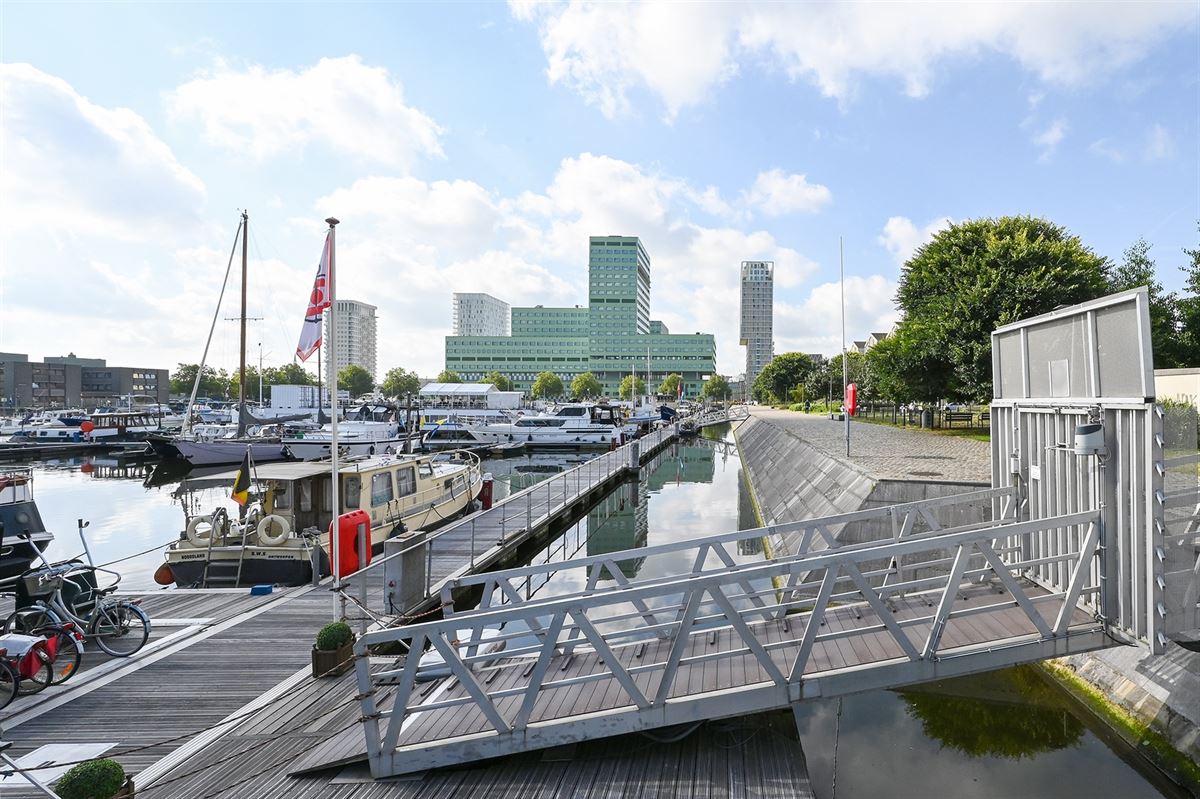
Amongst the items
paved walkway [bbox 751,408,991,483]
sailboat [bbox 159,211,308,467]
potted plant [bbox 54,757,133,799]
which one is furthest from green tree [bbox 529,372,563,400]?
potted plant [bbox 54,757,133,799]

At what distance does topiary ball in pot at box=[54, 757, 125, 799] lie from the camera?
4.53 m

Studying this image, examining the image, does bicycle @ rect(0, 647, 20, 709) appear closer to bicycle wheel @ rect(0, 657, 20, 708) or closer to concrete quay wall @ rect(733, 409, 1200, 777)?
bicycle wheel @ rect(0, 657, 20, 708)

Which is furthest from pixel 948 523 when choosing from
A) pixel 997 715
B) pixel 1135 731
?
pixel 1135 731

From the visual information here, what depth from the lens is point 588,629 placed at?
5.56 meters

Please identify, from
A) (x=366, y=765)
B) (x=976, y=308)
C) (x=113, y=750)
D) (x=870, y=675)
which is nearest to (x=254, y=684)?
(x=113, y=750)

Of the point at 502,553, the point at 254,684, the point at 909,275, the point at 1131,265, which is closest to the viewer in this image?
the point at 254,684

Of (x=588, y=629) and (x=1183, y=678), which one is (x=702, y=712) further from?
(x=1183, y=678)

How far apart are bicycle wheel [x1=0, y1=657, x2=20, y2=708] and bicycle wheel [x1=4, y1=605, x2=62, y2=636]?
3.02 feet

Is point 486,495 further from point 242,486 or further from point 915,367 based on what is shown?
point 915,367

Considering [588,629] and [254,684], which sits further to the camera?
[254,684]

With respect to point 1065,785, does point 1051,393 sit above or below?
above

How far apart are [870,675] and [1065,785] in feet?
12.1

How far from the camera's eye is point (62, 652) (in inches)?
316

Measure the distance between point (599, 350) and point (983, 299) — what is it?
167 metres
